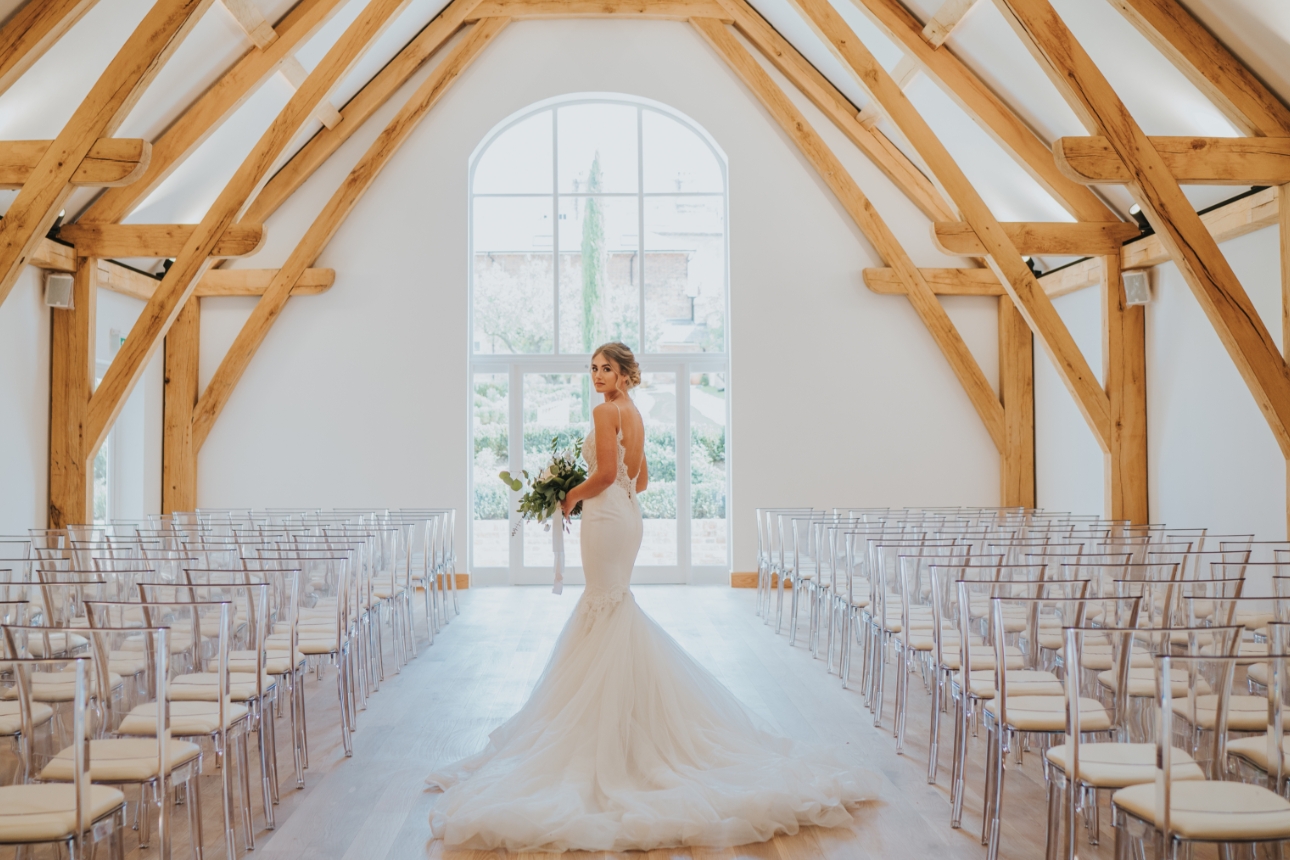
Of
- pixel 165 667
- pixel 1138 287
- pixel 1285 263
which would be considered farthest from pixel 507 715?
pixel 1138 287

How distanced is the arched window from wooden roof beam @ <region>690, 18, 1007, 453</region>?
852 mm

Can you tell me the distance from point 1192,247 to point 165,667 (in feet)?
19.6

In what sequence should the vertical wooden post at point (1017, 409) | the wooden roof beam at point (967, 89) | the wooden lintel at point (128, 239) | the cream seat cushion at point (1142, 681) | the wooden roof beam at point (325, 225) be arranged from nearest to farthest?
the cream seat cushion at point (1142, 681) → the wooden roof beam at point (967, 89) → the wooden lintel at point (128, 239) → the wooden roof beam at point (325, 225) → the vertical wooden post at point (1017, 409)

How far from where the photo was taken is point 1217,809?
2.44m

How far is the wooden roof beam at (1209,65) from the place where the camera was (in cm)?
623

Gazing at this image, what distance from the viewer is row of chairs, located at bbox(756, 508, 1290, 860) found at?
8.28 feet

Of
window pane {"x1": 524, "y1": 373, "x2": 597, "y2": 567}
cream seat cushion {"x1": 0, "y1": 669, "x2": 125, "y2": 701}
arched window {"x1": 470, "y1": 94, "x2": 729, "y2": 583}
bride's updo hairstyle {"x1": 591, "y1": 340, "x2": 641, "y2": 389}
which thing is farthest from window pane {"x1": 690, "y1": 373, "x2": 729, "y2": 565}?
cream seat cushion {"x1": 0, "y1": 669, "x2": 125, "y2": 701}

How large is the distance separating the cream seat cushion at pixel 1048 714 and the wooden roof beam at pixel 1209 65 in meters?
4.74

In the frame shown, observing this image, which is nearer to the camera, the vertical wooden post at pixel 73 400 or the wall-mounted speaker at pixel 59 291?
the vertical wooden post at pixel 73 400

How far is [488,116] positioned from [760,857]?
905 cm

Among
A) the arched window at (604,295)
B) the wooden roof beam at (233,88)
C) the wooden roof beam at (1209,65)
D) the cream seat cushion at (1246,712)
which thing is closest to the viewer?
the cream seat cushion at (1246,712)

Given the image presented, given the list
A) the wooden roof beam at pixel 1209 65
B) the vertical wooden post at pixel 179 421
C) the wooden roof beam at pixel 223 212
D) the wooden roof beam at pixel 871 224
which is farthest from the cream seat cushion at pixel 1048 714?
the vertical wooden post at pixel 179 421

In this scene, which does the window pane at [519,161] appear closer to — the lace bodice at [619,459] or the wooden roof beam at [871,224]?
the wooden roof beam at [871,224]

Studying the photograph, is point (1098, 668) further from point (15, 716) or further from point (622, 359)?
point (15, 716)
